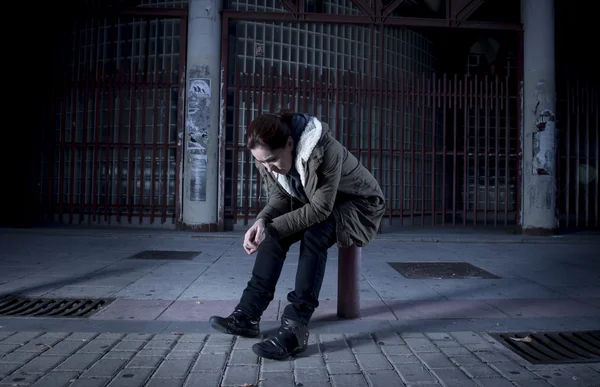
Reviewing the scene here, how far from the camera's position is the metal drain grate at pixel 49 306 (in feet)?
10.6

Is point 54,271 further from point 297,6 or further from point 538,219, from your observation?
point 538,219

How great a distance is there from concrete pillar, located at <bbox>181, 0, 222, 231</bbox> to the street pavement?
275 cm

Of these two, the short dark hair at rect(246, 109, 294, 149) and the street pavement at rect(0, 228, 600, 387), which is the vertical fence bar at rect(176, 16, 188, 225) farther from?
the short dark hair at rect(246, 109, 294, 149)

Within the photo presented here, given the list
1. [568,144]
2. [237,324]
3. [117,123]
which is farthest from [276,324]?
[568,144]

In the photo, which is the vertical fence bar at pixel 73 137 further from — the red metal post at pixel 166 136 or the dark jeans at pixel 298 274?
the dark jeans at pixel 298 274

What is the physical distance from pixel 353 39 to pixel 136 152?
17.6 ft

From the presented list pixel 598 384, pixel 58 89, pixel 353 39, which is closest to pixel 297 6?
pixel 353 39

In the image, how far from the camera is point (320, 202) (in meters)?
2.50

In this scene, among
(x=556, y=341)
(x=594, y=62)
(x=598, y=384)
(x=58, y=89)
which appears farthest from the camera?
(x=594, y=62)

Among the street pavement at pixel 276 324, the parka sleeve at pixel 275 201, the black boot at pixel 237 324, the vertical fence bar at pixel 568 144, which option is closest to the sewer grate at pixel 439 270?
the street pavement at pixel 276 324

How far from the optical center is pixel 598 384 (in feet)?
6.90

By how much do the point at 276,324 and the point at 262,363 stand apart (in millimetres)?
644

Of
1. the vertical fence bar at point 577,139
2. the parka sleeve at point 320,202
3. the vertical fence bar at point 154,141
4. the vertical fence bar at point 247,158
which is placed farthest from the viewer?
the vertical fence bar at point 577,139

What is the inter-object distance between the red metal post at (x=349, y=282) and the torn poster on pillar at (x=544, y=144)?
722cm
